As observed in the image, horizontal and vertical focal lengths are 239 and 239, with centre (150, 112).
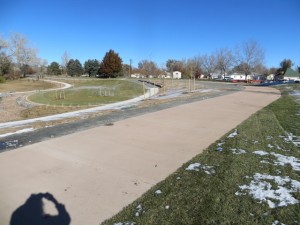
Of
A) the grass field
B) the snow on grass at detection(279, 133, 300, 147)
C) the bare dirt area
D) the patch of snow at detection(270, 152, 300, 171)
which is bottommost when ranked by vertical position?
the bare dirt area

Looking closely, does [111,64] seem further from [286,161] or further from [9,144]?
[286,161]

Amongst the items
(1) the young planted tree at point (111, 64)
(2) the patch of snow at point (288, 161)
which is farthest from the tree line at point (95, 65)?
(2) the patch of snow at point (288, 161)

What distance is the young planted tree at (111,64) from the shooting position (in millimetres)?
69488

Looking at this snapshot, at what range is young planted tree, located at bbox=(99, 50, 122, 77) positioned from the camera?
228 ft

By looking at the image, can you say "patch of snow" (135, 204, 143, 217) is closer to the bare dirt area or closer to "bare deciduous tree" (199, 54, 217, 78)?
the bare dirt area

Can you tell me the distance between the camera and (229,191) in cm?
404

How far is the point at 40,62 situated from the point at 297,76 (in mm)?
84885

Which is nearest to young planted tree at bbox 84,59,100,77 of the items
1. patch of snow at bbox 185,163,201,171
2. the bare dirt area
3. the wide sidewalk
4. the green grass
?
the green grass

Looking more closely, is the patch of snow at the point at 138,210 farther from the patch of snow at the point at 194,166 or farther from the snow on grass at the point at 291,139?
the snow on grass at the point at 291,139

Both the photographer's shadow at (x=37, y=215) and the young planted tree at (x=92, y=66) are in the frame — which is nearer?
the photographer's shadow at (x=37, y=215)

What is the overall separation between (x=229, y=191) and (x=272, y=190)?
0.72 metres

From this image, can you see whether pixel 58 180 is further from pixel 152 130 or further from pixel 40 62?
pixel 40 62

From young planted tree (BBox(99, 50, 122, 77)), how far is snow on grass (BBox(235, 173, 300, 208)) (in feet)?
223

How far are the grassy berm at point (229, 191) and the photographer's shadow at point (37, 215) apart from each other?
744 mm
